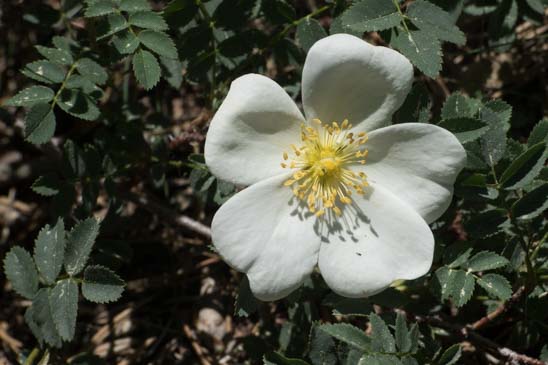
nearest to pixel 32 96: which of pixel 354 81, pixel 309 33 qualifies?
pixel 309 33

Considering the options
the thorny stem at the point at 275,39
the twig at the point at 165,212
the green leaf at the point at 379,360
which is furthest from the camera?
the twig at the point at 165,212

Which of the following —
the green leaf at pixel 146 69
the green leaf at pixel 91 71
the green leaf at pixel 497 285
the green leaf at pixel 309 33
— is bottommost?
the green leaf at pixel 497 285

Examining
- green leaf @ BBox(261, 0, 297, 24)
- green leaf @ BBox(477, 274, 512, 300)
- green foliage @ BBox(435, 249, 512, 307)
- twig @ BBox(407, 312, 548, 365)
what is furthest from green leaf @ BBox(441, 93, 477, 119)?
twig @ BBox(407, 312, 548, 365)

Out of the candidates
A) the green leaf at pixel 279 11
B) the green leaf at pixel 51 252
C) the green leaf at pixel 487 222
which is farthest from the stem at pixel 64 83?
Answer: the green leaf at pixel 487 222

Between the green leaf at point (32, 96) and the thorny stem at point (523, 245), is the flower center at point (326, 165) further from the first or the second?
the green leaf at point (32, 96)

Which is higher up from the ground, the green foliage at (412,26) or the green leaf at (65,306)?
the green foliage at (412,26)

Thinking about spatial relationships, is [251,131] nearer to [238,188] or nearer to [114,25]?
[238,188]
